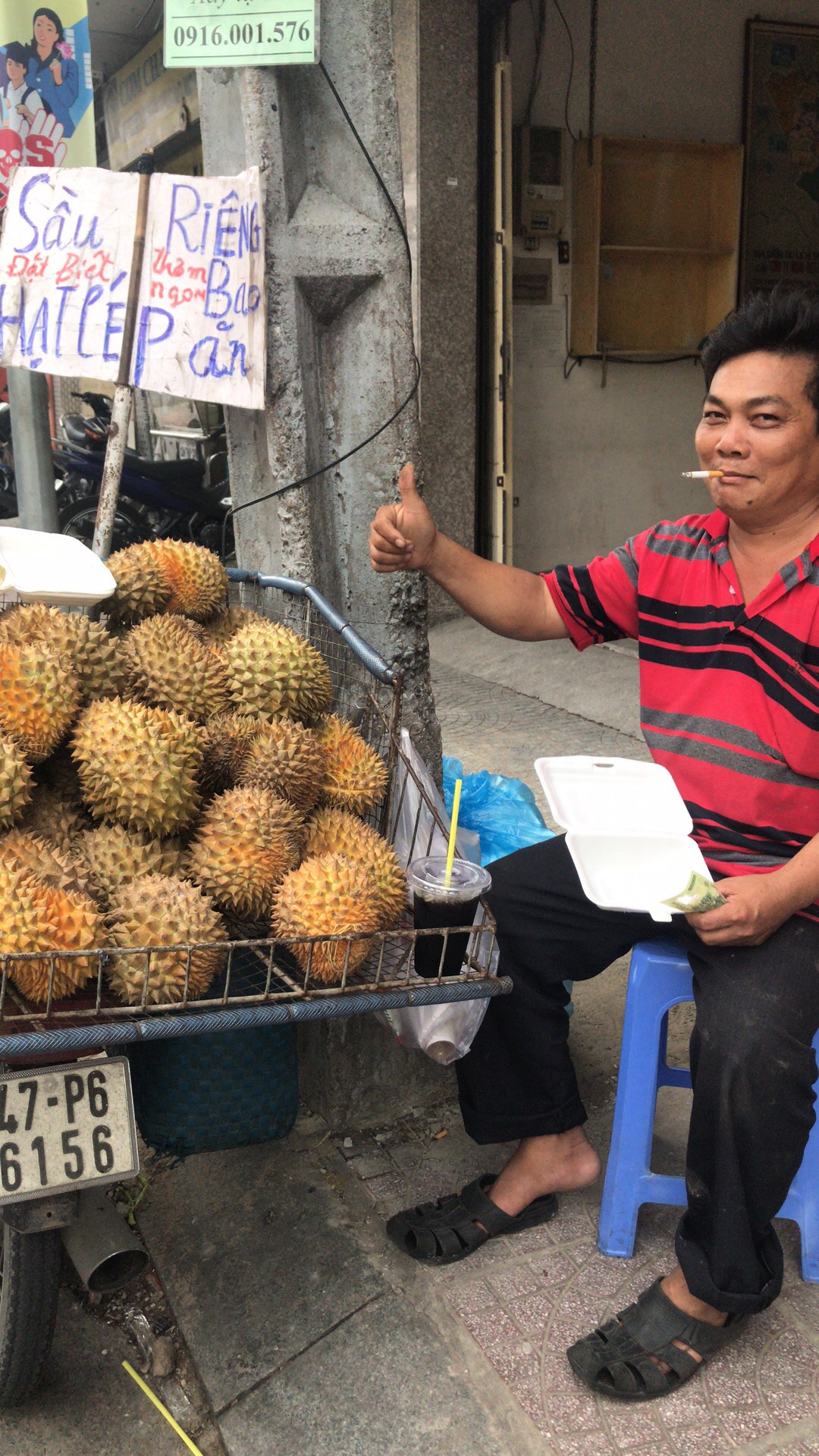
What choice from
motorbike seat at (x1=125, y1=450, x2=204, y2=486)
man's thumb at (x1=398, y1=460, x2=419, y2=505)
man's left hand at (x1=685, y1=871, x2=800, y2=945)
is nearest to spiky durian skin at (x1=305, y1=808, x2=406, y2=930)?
man's left hand at (x1=685, y1=871, x2=800, y2=945)

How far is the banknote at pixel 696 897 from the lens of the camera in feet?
5.50

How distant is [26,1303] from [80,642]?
3.32 feet

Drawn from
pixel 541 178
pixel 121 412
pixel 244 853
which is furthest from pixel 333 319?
pixel 541 178

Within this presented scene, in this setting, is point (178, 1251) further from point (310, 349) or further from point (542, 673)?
point (542, 673)

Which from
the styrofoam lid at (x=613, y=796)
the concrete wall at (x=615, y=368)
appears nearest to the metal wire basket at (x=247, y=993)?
the styrofoam lid at (x=613, y=796)

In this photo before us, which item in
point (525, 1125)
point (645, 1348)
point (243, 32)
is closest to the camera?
point (645, 1348)

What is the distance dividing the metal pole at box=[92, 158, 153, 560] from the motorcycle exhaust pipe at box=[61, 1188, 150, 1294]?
4.69 feet

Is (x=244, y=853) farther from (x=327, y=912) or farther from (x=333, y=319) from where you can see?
Result: (x=333, y=319)

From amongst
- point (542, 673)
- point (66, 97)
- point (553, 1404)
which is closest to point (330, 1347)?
point (553, 1404)

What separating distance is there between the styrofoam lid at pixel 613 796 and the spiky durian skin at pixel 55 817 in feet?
2.38

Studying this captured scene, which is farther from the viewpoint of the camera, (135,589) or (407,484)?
(407,484)

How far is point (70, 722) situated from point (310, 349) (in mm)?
1344

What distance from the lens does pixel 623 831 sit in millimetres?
1727

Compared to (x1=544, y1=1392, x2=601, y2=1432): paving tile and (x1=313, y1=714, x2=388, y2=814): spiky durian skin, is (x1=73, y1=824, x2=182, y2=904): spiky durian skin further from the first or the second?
(x1=544, y1=1392, x2=601, y2=1432): paving tile
